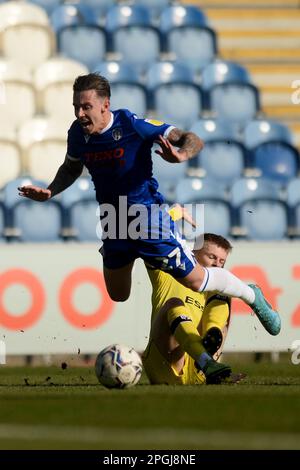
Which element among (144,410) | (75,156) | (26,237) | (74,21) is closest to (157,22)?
(74,21)

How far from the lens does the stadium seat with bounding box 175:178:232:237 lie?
44.2 feet

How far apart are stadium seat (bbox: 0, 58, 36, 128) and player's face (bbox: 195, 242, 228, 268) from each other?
24.6ft

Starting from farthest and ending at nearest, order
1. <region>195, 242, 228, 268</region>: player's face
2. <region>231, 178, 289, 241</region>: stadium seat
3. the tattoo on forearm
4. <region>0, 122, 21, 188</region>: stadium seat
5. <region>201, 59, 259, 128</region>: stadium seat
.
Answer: <region>201, 59, 259, 128</region>: stadium seat, <region>0, 122, 21, 188</region>: stadium seat, <region>231, 178, 289, 241</region>: stadium seat, <region>195, 242, 228, 268</region>: player's face, the tattoo on forearm

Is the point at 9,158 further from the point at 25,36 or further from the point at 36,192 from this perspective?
the point at 36,192

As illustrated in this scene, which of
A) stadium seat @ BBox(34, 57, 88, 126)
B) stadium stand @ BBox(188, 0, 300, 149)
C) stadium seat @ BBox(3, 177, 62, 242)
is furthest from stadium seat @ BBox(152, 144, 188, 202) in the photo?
stadium stand @ BBox(188, 0, 300, 149)

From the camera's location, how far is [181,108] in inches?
605

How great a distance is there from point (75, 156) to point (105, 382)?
1.50 meters

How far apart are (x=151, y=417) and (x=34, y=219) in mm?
8463

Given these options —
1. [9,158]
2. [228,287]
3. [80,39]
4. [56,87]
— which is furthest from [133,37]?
[228,287]

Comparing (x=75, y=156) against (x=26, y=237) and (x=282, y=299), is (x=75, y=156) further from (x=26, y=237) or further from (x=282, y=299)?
(x=26, y=237)

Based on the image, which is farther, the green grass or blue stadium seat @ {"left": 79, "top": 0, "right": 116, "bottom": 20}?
blue stadium seat @ {"left": 79, "top": 0, "right": 116, "bottom": 20}

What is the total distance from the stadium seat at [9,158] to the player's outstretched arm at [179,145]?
757 cm

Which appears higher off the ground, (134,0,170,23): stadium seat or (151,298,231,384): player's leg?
(134,0,170,23): stadium seat

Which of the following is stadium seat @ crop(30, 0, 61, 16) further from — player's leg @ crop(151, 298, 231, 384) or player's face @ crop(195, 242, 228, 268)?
player's leg @ crop(151, 298, 231, 384)
